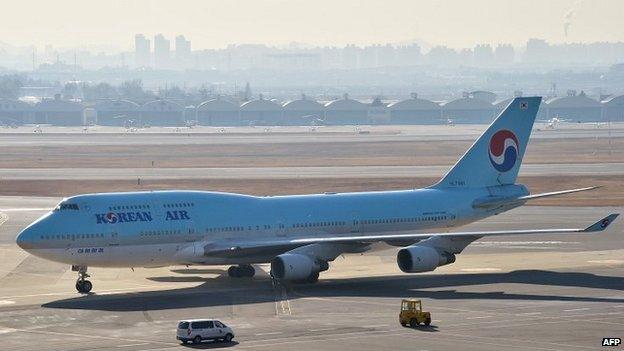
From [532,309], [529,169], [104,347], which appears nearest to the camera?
[104,347]

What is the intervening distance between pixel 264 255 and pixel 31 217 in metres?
41.3

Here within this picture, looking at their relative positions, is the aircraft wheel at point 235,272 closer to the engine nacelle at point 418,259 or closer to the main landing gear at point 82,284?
the main landing gear at point 82,284

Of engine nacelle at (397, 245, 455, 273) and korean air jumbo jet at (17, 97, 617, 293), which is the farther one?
engine nacelle at (397, 245, 455, 273)

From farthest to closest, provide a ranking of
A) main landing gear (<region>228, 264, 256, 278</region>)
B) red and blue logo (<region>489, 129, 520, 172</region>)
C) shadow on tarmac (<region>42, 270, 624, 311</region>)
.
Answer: red and blue logo (<region>489, 129, 520, 172</region>)
main landing gear (<region>228, 264, 256, 278</region>)
shadow on tarmac (<region>42, 270, 624, 311</region>)

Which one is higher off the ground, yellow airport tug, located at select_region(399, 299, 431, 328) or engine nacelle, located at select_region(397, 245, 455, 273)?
engine nacelle, located at select_region(397, 245, 455, 273)

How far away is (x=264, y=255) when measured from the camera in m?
66.9

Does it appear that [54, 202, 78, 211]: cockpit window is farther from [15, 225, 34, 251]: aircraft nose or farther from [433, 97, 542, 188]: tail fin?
[433, 97, 542, 188]: tail fin

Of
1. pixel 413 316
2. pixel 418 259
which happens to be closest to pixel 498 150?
pixel 418 259

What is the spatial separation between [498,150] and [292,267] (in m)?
17.6

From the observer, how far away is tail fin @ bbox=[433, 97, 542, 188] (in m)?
75.2

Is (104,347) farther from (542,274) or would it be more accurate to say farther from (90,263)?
(542,274)

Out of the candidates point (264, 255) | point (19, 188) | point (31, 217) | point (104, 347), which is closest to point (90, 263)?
point (264, 255)

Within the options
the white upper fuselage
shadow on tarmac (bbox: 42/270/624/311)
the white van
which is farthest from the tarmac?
the white upper fuselage

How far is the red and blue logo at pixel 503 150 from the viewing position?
75438mm
